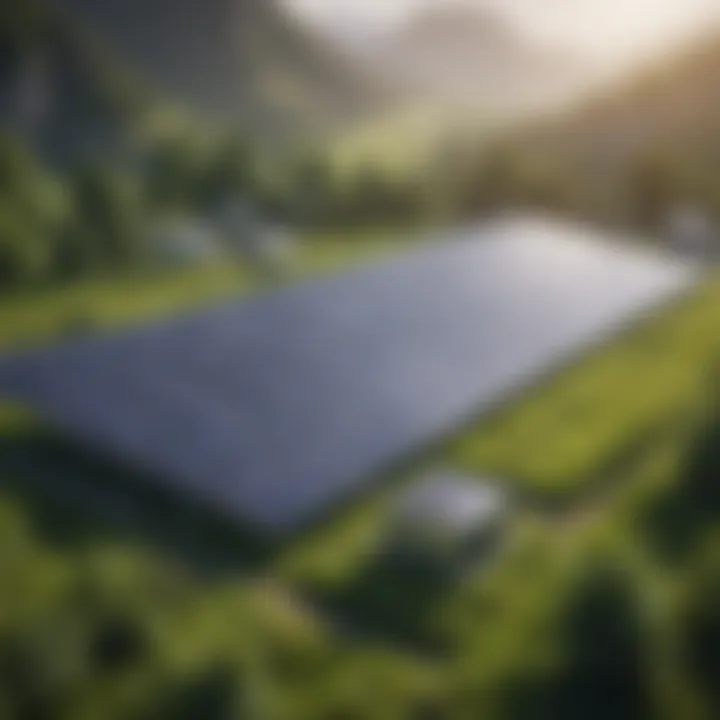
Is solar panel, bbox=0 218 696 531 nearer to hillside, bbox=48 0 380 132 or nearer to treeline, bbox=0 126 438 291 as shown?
treeline, bbox=0 126 438 291

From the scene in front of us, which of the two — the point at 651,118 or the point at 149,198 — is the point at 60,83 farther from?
the point at 651,118

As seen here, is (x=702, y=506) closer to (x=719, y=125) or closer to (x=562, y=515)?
(x=562, y=515)

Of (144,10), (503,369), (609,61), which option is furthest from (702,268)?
(144,10)

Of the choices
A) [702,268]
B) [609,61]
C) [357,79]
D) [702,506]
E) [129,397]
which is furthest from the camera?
[702,268]

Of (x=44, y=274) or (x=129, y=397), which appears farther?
(x=44, y=274)

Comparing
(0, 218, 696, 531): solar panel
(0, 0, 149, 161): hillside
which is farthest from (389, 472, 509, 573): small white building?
(0, 0, 149, 161): hillside

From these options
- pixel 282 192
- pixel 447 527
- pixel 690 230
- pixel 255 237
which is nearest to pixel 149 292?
pixel 255 237
